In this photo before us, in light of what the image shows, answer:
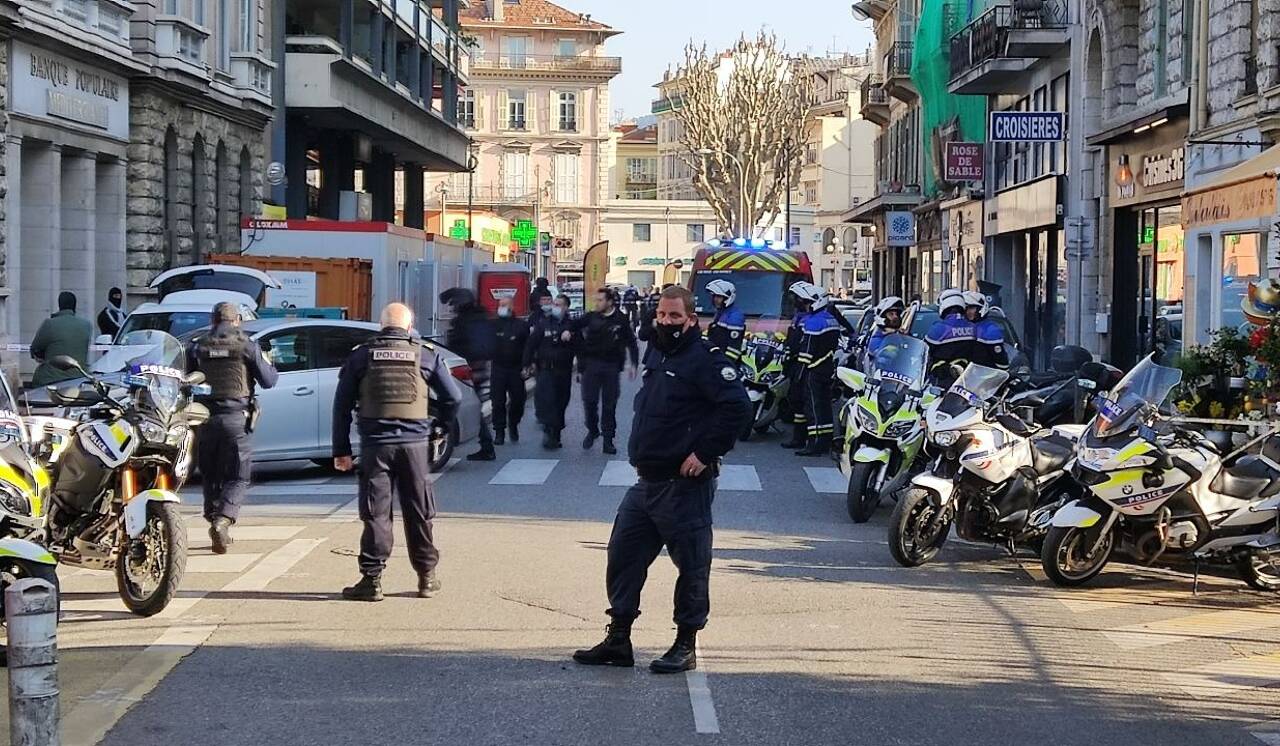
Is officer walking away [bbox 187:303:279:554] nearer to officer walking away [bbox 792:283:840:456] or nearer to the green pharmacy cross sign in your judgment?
officer walking away [bbox 792:283:840:456]

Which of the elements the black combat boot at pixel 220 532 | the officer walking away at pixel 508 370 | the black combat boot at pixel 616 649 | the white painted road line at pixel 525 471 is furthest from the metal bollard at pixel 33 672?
the officer walking away at pixel 508 370

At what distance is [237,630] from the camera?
911 centimetres

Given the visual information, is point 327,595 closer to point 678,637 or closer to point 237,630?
point 237,630

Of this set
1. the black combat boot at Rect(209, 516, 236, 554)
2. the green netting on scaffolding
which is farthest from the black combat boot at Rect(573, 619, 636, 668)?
the green netting on scaffolding

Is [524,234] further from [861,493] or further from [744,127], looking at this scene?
[861,493]

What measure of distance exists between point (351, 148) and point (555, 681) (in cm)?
3950

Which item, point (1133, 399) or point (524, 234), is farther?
point (524, 234)

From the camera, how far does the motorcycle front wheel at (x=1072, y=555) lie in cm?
1057

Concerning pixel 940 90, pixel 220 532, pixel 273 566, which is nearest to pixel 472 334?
pixel 220 532

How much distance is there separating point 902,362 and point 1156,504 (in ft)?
11.7

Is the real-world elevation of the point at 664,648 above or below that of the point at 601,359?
below

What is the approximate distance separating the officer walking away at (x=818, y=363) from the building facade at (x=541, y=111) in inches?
3552

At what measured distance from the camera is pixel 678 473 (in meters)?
8.17

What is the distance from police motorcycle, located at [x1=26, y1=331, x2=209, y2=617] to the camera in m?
9.16
